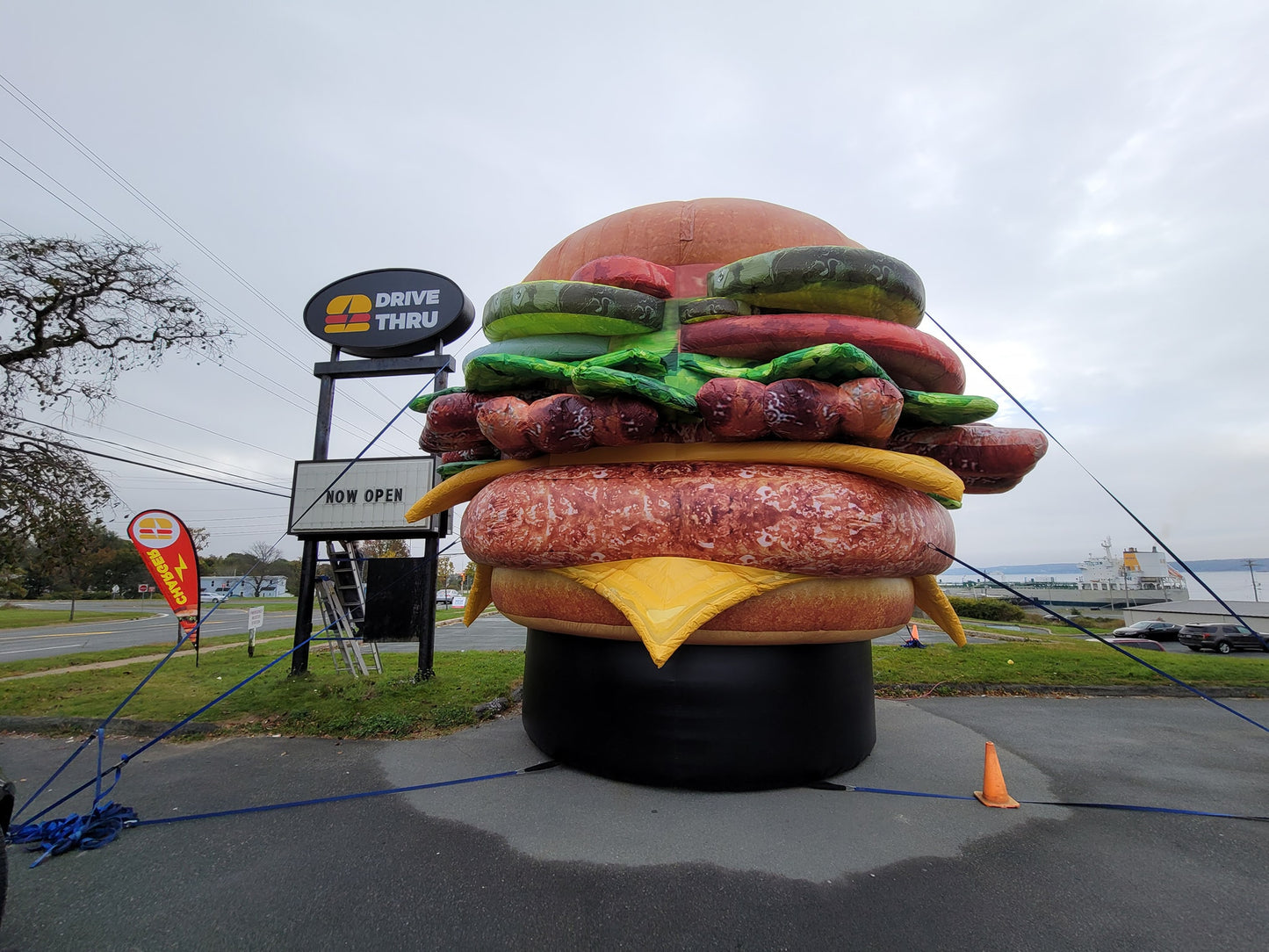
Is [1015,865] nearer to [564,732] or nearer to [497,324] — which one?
[564,732]

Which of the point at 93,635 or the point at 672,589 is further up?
the point at 672,589

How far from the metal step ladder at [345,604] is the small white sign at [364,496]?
1.96 ft

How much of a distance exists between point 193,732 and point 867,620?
7252 mm

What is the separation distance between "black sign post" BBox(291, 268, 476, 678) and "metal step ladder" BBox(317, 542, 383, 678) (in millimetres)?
756

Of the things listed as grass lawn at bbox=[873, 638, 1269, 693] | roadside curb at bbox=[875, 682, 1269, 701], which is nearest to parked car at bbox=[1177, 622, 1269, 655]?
grass lawn at bbox=[873, 638, 1269, 693]

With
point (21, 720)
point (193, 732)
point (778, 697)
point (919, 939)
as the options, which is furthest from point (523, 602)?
A: point (21, 720)

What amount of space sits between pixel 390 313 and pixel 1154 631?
26.2 meters

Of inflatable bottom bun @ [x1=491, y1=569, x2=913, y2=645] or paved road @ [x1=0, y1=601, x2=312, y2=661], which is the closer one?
inflatable bottom bun @ [x1=491, y1=569, x2=913, y2=645]

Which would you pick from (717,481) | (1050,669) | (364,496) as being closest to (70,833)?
(717,481)

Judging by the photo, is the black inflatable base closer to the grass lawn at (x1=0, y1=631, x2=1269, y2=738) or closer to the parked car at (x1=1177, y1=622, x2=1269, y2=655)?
the grass lawn at (x1=0, y1=631, x2=1269, y2=738)

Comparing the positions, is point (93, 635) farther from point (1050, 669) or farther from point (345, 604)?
point (1050, 669)

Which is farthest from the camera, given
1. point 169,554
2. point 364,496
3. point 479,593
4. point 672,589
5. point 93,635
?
point 93,635

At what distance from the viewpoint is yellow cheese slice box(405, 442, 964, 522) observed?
13.7ft

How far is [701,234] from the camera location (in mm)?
5371
